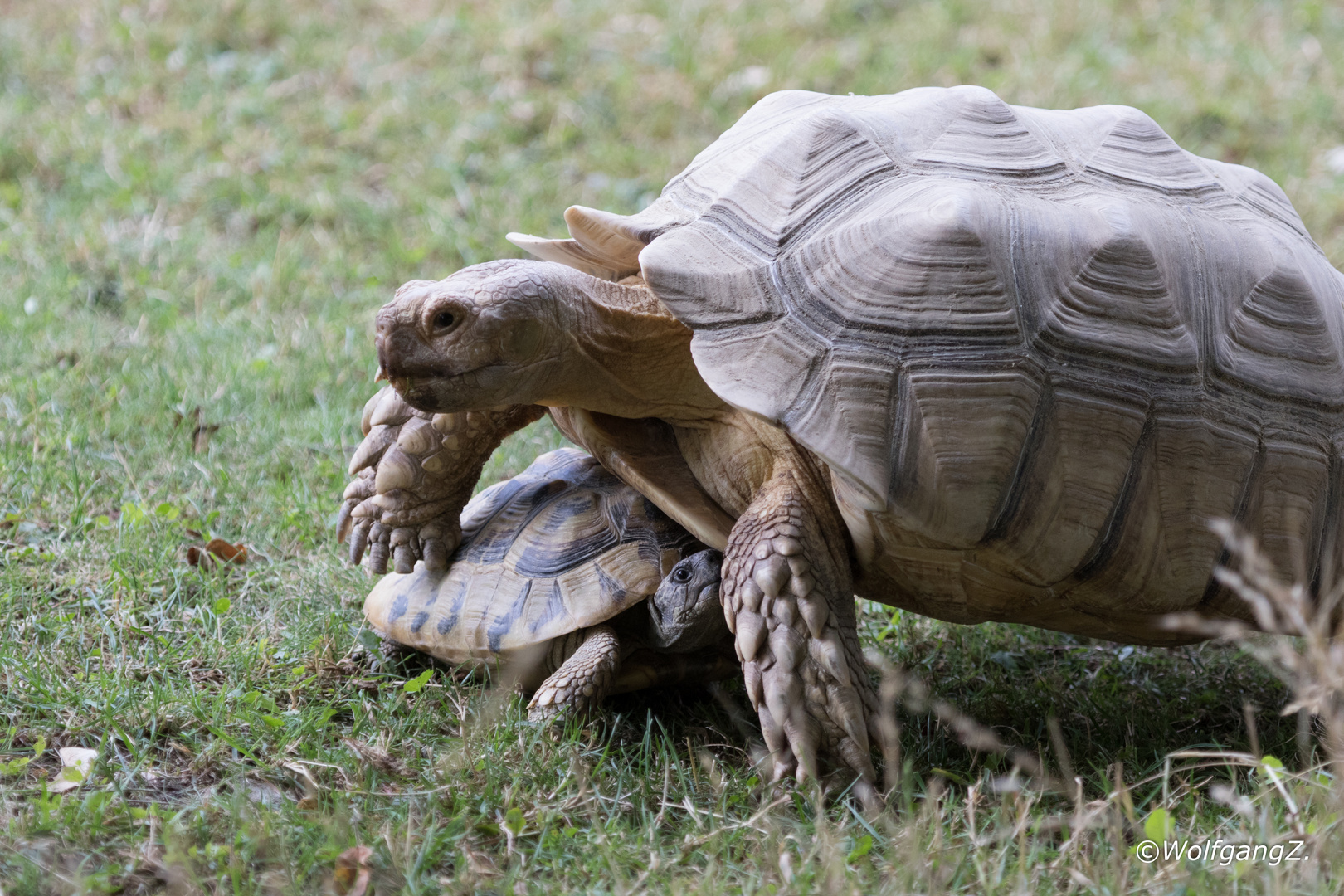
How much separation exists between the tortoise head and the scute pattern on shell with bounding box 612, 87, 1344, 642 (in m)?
0.27

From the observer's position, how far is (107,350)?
16.2ft

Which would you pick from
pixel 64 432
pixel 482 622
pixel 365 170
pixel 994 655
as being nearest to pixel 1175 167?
pixel 994 655

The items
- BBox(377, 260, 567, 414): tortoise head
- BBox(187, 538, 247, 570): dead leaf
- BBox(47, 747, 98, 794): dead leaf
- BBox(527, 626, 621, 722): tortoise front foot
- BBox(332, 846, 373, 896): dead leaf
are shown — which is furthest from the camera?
BBox(187, 538, 247, 570): dead leaf

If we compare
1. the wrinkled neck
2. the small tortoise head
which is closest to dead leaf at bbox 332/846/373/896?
the small tortoise head

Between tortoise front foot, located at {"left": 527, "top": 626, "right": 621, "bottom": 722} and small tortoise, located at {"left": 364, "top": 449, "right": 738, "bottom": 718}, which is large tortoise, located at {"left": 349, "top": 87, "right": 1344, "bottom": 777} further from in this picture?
tortoise front foot, located at {"left": 527, "top": 626, "right": 621, "bottom": 722}

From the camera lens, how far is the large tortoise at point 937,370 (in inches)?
103

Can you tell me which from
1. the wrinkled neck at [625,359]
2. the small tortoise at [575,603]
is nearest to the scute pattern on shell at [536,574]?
the small tortoise at [575,603]

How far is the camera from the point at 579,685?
9.55 ft

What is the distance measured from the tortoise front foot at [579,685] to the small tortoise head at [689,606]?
5.3 inches

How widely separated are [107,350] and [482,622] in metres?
2.67

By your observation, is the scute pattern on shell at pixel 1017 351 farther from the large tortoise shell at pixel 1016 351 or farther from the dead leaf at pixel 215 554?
the dead leaf at pixel 215 554

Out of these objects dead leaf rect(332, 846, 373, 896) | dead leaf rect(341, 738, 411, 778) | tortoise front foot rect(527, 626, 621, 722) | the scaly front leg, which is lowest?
tortoise front foot rect(527, 626, 621, 722)

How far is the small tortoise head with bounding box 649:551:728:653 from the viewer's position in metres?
2.97

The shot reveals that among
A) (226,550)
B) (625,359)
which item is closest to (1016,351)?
(625,359)
